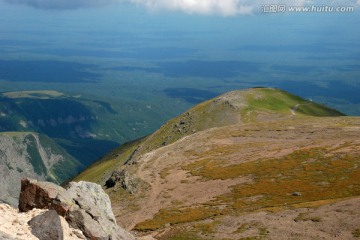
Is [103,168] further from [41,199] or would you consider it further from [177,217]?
[41,199]

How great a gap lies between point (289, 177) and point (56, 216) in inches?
1995

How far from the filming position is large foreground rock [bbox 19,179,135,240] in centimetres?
3584

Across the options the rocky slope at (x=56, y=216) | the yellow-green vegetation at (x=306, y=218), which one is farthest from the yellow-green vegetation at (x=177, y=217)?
the rocky slope at (x=56, y=216)

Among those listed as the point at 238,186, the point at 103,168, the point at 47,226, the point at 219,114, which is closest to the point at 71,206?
the point at 47,226

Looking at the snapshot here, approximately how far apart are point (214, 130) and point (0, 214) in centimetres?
9093

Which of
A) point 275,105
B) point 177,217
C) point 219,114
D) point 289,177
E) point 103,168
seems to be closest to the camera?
point 177,217

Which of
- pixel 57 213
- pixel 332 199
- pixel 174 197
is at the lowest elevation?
pixel 174 197

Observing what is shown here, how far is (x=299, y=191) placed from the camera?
226 feet

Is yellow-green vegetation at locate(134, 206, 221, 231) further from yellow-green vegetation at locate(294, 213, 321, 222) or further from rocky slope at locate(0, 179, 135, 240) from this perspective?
rocky slope at locate(0, 179, 135, 240)

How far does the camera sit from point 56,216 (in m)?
33.3

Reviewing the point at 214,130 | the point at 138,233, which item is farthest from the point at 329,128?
the point at 138,233

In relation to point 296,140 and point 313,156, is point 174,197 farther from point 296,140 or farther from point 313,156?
point 296,140

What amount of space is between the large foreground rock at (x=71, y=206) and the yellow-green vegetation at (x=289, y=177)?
27547mm

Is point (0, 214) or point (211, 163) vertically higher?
point (0, 214)
